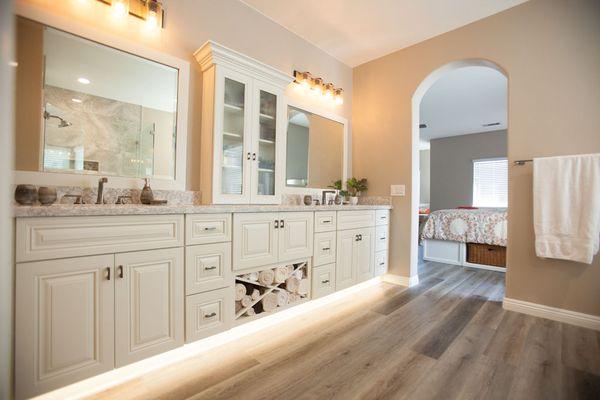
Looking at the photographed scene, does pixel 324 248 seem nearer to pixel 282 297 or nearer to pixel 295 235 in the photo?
pixel 295 235

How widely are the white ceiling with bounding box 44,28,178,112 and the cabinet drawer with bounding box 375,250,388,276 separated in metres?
2.48

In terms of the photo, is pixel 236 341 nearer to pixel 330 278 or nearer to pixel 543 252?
pixel 330 278

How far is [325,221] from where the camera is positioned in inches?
93.7

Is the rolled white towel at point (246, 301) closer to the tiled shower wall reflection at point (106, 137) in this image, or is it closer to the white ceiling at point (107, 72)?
the tiled shower wall reflection at point (106, 137)

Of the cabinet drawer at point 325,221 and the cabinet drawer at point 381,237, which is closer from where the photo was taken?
the cabinet drawer at point 325,221

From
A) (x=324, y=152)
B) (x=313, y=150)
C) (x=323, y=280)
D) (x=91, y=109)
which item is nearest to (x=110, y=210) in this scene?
(x=91, y=109)

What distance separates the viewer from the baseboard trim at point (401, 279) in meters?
3.07

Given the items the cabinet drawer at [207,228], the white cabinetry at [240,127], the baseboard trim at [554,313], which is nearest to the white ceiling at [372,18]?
the white cabinetry at [240,127]

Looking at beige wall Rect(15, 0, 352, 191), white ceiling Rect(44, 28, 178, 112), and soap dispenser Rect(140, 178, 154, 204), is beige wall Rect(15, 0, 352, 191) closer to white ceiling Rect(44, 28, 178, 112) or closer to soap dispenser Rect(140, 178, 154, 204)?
white ceiling Rect(44, 28, 178, 112)

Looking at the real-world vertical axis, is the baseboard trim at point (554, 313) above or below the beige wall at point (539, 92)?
below

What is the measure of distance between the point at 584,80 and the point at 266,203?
274 centimetres

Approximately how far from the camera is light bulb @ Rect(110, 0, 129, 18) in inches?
66.4

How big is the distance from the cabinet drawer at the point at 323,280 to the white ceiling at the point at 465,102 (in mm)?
3038

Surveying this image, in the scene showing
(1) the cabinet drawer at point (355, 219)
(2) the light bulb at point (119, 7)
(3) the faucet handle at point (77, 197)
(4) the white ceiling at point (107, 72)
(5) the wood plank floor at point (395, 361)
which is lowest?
(5) the wood plank floor at point (395, 361)
